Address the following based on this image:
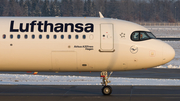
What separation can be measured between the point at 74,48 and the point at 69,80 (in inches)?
262

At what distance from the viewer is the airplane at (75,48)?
63.9 ft

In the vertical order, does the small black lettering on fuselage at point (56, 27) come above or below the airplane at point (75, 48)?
above

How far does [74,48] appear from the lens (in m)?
19.5

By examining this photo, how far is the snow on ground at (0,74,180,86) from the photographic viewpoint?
965 inches

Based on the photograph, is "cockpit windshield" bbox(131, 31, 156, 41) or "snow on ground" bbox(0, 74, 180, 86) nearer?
"cockpit windshield" bbox(131, 31, 156, 41)

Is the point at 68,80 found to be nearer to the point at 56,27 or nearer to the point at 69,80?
the point at 69,80
